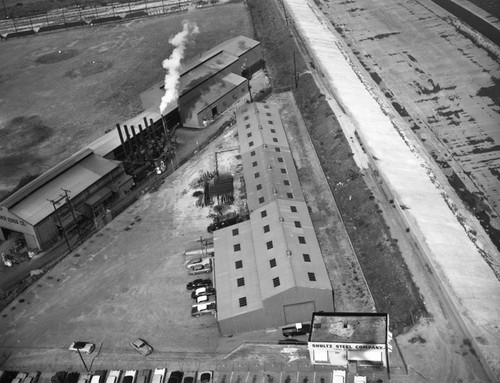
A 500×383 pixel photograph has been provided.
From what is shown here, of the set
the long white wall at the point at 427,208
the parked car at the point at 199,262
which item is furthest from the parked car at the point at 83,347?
the long white wall at the point at 427,208

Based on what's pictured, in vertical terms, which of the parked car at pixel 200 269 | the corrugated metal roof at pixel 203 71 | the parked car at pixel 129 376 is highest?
the corrugated metal roof at pixel 203 71

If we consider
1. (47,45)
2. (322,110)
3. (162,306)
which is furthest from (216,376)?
(47,45)

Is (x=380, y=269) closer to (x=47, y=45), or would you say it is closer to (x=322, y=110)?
(x=322, y=110)

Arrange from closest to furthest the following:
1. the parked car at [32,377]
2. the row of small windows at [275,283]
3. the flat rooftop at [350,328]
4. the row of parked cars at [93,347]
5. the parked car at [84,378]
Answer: the flat rooftop at [350,328] < the parked car at [84,378] < the parked car at [32,377] < the row of parked cars at [93,347] < the row of small windows at [275,283]

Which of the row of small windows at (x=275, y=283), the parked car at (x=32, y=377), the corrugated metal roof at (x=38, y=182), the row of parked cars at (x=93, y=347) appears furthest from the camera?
the corrugated metal roof at (x=38, y=182)

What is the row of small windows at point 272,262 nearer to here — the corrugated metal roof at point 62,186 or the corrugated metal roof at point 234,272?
the corrugated metal roof at point 234,272

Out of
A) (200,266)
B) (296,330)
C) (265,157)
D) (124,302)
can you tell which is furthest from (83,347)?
(265,157)

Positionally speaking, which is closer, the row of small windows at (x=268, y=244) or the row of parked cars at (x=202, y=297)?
the row of parked cars at (x=202, y=297)
